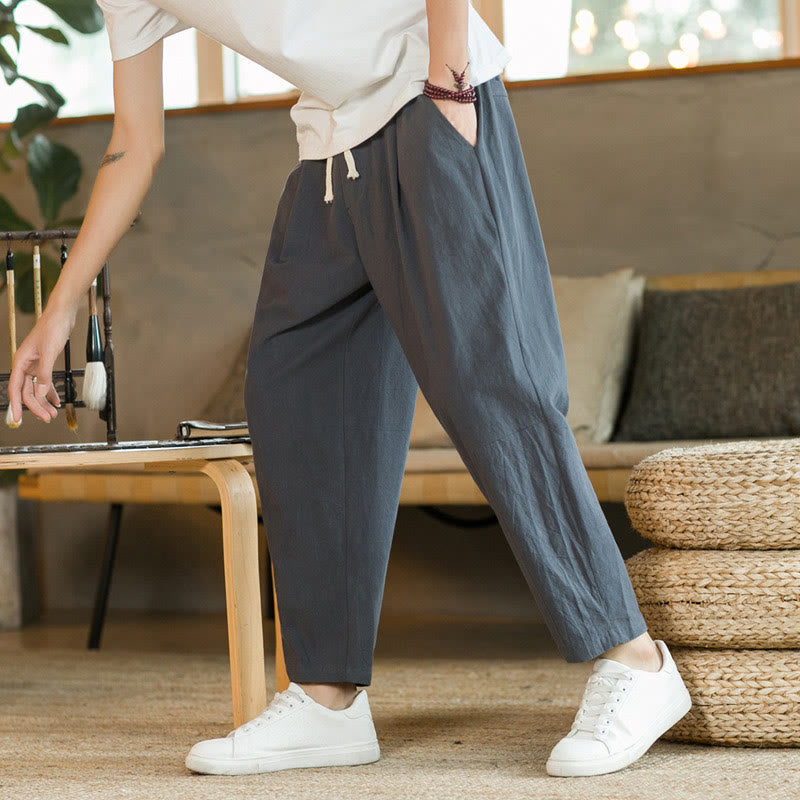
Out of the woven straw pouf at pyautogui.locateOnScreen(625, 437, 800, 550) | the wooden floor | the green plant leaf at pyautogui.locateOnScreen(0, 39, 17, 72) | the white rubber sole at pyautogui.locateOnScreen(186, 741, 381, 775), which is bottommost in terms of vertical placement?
the wooden floor

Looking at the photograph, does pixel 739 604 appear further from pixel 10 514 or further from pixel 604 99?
pixel 10 514

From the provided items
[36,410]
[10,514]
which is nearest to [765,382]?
[36,410]

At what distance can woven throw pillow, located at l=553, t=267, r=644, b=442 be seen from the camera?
2389mm

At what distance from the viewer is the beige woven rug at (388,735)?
1211mm

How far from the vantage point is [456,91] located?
123 cm

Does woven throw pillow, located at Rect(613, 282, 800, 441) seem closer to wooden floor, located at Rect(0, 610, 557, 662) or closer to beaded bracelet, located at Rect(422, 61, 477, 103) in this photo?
wooden floor, located at Rect(0, 610, 557, 662)

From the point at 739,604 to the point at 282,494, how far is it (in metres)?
0.54

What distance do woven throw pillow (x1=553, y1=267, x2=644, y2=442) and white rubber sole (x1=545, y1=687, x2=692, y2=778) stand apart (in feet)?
3.66

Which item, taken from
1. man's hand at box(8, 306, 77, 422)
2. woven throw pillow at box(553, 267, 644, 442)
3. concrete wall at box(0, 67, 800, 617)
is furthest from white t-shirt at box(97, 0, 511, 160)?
concrete wall at box(0, 67, 800, 617)

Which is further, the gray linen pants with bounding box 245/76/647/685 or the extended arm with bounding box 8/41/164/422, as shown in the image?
the extended arm with bounding box 8/41/164/422

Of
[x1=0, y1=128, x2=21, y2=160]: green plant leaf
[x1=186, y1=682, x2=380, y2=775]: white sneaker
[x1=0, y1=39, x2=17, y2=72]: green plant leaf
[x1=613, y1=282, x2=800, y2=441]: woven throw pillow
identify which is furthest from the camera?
A: [x1=0, y1=128, x2=21, y2=160]: green plant leaf

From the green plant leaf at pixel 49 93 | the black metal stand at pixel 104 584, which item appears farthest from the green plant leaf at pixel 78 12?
the black metal stand at pixel 104 584

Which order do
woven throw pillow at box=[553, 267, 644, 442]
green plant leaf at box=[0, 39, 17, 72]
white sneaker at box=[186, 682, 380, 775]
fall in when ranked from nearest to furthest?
1. white sneaker at box=[186, 682, 380, 775]
2. woven throw pillow at box=[553, 267, 644, 442]
3. green plant leaf at box=[0, 39, 17, 72]

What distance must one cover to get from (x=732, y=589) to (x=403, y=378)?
0.46 metres
